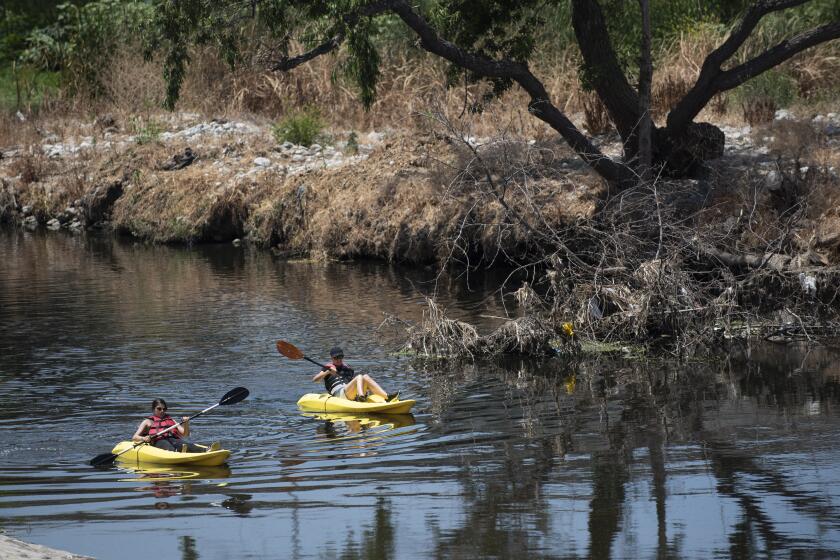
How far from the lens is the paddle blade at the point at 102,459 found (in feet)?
38.5

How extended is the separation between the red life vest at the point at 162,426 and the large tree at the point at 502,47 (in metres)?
8.29

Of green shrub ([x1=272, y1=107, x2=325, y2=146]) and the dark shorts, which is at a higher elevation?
green shrub ([x1=272, y1=107, x2=325, y2=146])

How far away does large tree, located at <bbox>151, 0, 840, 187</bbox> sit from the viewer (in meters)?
19.6

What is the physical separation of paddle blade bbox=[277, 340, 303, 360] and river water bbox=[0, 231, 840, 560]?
1.00 ft

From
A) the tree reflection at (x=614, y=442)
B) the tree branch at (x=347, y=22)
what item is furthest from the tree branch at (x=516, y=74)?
the tree reflection at (x=614, y=442)

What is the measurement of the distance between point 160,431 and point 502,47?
11.0 m

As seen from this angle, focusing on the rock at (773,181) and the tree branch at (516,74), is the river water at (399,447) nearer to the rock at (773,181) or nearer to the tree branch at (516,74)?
the tree branch at (516,74)

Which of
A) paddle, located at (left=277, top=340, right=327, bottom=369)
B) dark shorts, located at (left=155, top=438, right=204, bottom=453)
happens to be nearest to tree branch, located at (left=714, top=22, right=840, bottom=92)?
paddle, located at (left=277, top=340, right=327, bottom=369)

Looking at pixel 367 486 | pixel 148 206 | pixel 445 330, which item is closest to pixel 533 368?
pixel 445 330

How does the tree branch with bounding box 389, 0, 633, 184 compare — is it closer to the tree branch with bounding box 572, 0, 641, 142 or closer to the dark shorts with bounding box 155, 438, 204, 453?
the tree branch with bounding box 572, 0, 641, 142

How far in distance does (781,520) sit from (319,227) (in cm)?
1838

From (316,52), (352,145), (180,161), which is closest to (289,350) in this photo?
(316,52)

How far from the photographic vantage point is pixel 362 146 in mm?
29766

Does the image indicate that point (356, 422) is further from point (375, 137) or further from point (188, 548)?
point (375, 137)
